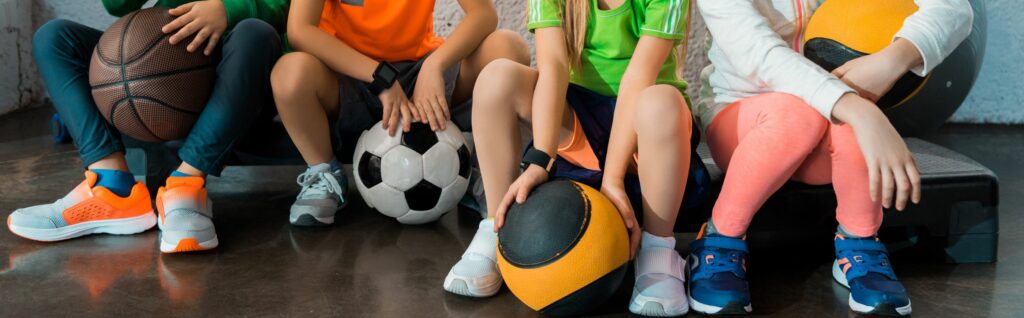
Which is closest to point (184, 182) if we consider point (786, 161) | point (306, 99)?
point (306, 99)

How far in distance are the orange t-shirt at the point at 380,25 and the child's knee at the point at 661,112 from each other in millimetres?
933

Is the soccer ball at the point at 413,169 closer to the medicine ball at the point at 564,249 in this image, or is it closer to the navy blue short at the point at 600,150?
the navy blue short at the point at 600,150

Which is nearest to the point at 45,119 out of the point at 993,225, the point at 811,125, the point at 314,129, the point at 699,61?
the point at 314,129

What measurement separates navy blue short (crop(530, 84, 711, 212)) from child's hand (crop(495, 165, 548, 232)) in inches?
7.8

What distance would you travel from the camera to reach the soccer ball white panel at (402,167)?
7.67 feet

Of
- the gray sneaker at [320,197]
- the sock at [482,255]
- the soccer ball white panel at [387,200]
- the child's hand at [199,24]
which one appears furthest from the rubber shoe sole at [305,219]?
the sock at [482,255]

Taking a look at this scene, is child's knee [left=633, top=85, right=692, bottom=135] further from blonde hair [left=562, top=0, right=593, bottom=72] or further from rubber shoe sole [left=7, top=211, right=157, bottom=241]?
rubber shoe sole [left=7, top=211, right=157, bottom=241]

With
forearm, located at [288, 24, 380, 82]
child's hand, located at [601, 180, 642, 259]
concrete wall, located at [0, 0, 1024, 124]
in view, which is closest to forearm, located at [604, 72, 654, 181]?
child's hand, located at [601, 180, 642, 259]

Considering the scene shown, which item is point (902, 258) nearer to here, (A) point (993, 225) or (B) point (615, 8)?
(A) point (993, 225)

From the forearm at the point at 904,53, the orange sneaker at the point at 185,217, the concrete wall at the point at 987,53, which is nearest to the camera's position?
the forearm at the point at 904,53

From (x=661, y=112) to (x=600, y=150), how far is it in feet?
1.03

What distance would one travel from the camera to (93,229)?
240 centimetres

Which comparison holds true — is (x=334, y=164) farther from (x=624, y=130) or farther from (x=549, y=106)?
(x=624, y=130)

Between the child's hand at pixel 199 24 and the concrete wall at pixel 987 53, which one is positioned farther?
the concrete wall at pixel 987 53
